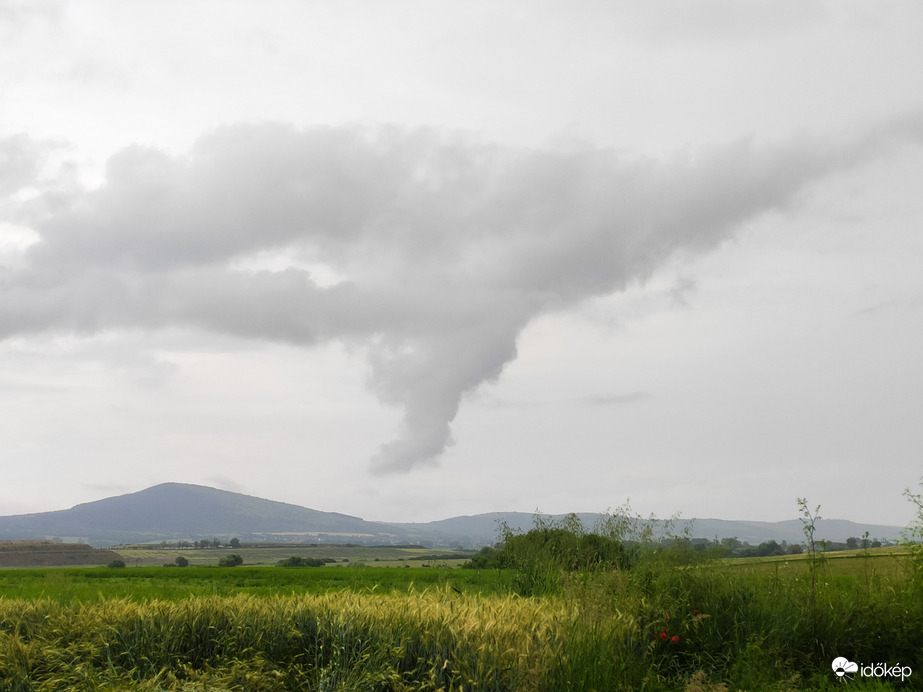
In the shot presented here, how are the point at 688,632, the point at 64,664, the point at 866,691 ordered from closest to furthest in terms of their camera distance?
the point at 64,664, the point at 866,691, the point at 688,632

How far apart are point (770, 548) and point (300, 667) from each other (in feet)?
98.6

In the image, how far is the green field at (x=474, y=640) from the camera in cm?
750

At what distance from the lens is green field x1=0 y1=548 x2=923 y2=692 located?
750 centimetres

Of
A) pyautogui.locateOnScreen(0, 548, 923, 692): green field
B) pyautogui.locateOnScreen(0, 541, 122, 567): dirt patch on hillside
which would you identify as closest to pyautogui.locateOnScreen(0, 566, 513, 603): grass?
pyautogui.locateOnScreen(0, 548, 923, 692): green field

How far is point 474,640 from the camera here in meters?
7.62

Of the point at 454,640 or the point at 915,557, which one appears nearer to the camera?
the point at 454,640

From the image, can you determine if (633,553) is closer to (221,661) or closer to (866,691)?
(866,691)

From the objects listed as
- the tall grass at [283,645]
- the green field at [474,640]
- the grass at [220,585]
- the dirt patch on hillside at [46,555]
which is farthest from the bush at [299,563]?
the tall grass at [283,645]

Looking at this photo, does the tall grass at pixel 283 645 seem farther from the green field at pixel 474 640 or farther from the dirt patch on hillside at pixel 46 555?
the dirt patch on hillside at pixel 46 555

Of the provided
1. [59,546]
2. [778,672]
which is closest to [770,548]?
[778,672]

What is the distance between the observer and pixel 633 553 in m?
15.3

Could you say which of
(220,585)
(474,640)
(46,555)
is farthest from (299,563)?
(474,640)

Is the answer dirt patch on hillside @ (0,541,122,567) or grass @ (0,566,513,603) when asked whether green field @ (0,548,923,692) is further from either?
dirt patch on hillside @ (0,541,122,567)

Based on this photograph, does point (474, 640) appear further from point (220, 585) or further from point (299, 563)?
point (299, 563)
